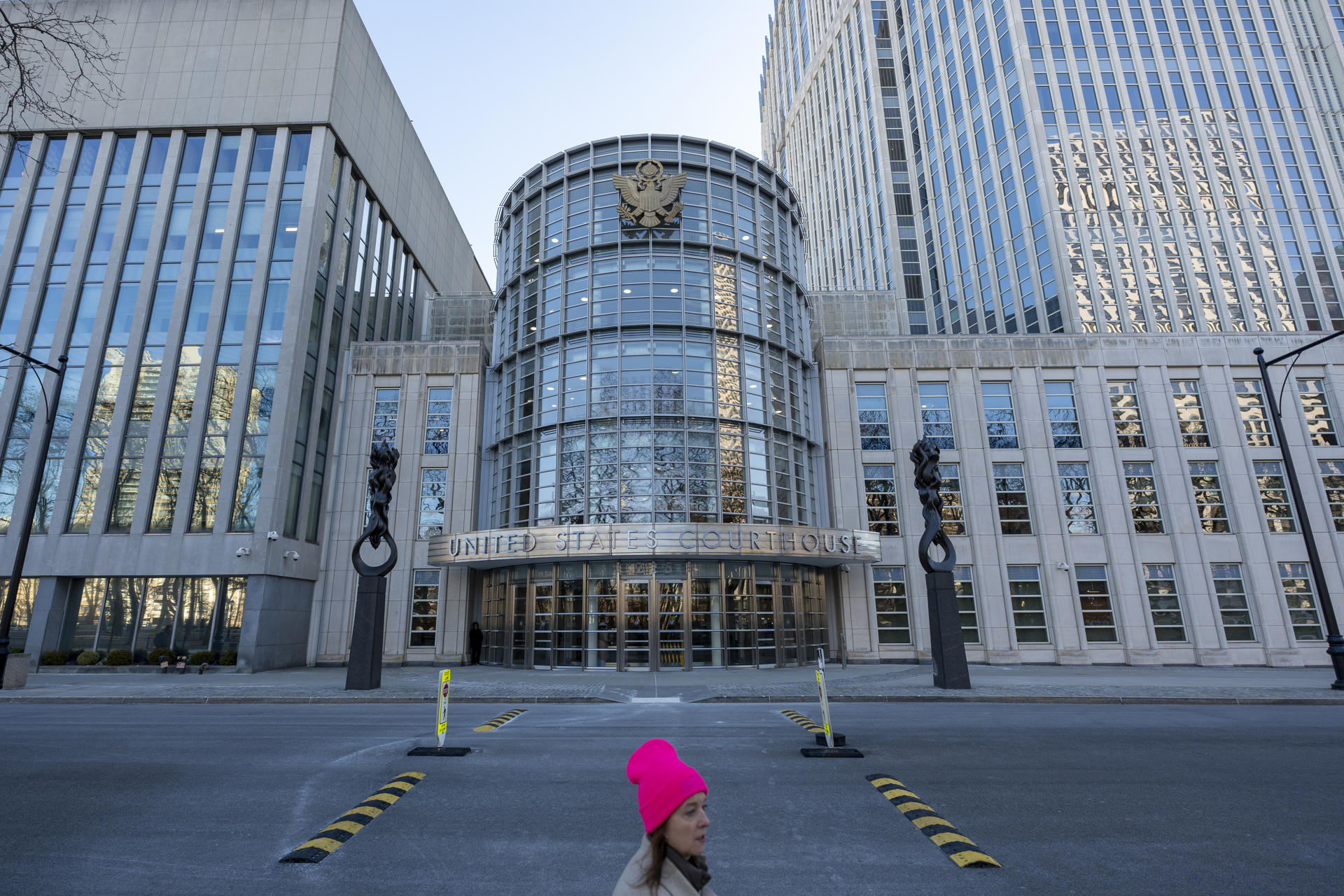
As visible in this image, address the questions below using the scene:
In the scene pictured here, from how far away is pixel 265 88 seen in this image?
33.0 metres

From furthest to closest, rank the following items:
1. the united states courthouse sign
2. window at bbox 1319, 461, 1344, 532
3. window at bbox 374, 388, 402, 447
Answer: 1. window at bbox 374, 388, 402, 447
2. window at bbox 1319, 461, 1344, 532
3. the united states courthouse sign

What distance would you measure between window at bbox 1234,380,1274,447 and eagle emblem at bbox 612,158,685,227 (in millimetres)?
27540

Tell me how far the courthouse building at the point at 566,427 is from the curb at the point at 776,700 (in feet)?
26.8

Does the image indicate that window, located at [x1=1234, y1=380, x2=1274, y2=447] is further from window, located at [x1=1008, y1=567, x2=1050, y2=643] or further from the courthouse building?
window, located at [x1=1008, y1=567, x2=1050, y2=643]

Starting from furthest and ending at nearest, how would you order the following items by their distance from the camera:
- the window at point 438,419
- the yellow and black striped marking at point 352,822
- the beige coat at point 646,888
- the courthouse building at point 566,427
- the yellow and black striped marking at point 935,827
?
1. the window at point 438,419
2. the courthouse building at point 566,427
3. the yellow and black striped marking at point 352,822
4. the yellow and black striped marking at point 935,827
5. the beige coat at point 646,888

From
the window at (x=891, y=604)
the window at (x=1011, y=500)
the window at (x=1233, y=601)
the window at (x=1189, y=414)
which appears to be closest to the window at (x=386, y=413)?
the window at (x=891, y=604)

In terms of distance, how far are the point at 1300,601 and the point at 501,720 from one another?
33.8 meters

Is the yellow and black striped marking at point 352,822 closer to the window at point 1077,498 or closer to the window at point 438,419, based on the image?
the window at point 438,419

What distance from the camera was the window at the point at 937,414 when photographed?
31062 mm

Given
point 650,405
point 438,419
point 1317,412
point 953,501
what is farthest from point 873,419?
point 438,419

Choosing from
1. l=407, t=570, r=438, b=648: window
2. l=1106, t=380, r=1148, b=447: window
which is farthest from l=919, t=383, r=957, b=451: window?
l=407, t=570, r=438, b=648: window

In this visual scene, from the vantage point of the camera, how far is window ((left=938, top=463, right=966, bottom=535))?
98.2ft

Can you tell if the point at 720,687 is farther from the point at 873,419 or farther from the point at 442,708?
the point at 873,419

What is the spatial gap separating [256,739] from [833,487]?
2429 centimetres
